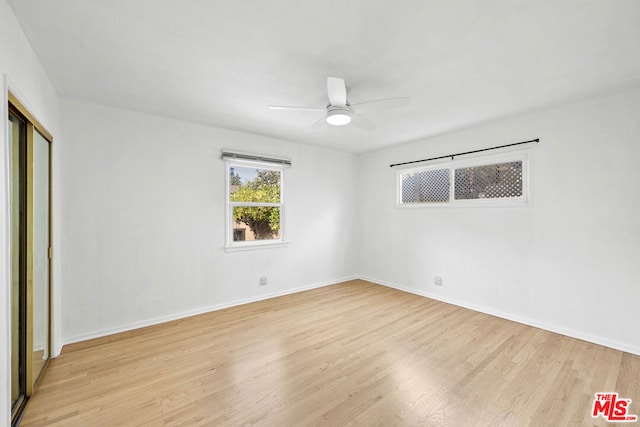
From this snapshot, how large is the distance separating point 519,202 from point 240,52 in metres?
3.47

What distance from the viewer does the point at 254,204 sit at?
162 inches

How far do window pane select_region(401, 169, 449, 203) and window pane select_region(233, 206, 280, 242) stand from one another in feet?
7.37

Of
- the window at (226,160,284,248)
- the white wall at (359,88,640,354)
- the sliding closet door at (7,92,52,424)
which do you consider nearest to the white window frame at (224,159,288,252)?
the window at (226,160,284,248)

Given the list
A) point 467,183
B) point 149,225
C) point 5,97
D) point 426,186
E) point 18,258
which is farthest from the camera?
point 426,186

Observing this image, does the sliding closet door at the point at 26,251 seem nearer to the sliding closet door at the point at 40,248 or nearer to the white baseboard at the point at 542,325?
the sliding closet door at the point at 40,248

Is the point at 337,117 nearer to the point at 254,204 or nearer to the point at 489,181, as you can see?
the point at 254,204

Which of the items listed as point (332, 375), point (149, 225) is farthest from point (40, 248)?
point (332, 375)

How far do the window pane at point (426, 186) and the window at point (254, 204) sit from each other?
2.15m

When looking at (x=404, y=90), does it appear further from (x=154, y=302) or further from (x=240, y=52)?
(x=154, y=302)

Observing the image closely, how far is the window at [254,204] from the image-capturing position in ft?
12.9

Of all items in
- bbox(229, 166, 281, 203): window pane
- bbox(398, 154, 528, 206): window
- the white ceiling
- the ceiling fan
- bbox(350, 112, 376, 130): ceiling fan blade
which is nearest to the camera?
the white ceiling

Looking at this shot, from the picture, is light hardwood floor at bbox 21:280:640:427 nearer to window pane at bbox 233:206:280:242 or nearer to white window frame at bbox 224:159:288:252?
white window frame at bbox 224:159:288:252

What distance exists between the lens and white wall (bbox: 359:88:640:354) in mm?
2635

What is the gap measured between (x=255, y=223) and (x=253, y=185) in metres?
0.58
